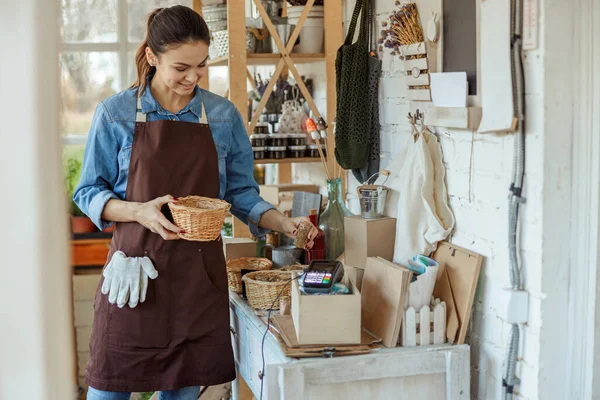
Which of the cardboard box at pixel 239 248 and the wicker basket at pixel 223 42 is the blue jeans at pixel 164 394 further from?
the wicker basket at pixel 223 42

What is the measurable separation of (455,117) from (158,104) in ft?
2.62

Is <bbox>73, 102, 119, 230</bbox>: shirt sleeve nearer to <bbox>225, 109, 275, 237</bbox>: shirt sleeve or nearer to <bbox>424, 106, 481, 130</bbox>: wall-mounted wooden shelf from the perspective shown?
<bbox>225, 109, 275, 237</bbox>: shirt sleeve

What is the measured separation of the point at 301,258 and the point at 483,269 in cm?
84

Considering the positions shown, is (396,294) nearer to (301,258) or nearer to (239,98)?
(301,258)

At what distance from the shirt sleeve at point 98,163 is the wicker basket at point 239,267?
0.55m

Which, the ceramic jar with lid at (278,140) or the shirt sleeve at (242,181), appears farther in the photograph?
the ceramic jar with lid at (278,140)

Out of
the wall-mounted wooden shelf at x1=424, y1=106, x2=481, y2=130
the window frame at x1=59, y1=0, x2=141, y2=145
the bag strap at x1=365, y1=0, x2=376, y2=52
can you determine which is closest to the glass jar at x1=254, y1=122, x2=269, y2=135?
the bag strap at x1=365, y1=0, x2=376, y2=52

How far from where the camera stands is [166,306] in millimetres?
1902

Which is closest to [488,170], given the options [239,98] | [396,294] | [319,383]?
[396,294]

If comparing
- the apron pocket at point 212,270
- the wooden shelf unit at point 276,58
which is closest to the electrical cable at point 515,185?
the apron pocket at point 212,270

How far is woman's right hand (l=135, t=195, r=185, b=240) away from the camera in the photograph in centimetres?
179

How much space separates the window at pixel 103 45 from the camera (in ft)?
12.7
